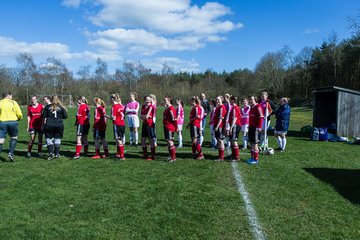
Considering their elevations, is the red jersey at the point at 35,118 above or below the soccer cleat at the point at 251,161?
above

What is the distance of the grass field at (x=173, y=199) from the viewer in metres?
5.21

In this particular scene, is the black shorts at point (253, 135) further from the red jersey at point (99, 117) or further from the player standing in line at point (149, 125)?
the red jersey at point (99, 117)

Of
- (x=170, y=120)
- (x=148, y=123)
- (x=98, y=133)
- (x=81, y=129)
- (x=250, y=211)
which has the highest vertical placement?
(x=170, y=120)

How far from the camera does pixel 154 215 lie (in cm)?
582

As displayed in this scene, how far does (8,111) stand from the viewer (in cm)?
1034

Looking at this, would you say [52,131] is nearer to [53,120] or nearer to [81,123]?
[53,120]

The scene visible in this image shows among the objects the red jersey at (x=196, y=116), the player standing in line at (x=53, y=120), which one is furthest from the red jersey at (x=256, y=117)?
the player standing in line at (x=53, y=120)

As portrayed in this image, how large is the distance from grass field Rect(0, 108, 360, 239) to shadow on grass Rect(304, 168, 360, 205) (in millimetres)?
24

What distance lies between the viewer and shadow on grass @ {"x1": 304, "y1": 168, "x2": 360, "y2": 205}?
23.7 ft

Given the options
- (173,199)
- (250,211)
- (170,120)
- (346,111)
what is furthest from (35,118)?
(346,111)

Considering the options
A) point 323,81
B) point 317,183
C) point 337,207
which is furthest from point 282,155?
point 323,81

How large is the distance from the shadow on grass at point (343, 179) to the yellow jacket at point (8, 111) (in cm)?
882

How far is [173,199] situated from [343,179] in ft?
15.1

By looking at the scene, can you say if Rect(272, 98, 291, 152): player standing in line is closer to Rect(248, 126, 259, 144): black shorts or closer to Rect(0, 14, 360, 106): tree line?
Rect(248, 126, 259, 144): black shorts
